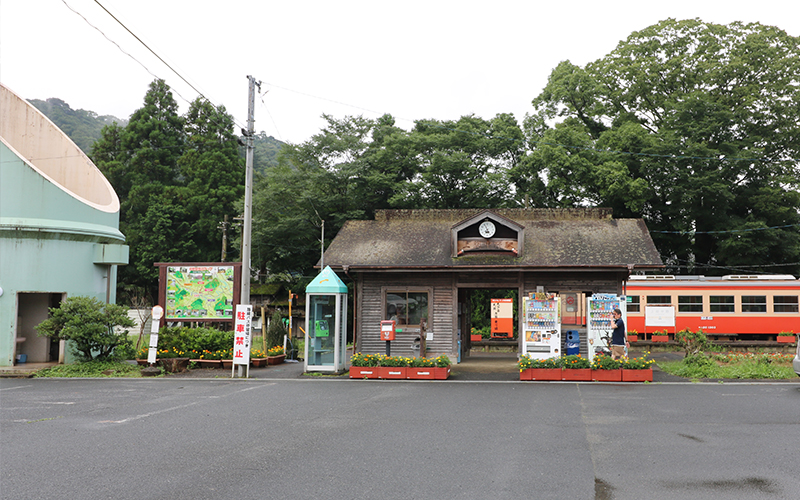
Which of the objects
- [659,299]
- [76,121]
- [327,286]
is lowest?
[659,299]

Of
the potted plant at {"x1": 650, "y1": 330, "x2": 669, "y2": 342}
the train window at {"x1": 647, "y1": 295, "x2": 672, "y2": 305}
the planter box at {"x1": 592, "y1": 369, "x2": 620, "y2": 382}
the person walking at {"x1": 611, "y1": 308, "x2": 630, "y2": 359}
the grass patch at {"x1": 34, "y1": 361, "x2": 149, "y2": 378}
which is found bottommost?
the grass patch at {"x1": 34, "y1": 361, "x2": 149, "y2": 378}

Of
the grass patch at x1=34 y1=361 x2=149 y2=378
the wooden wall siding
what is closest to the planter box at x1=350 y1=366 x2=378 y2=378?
the wooden wall siding

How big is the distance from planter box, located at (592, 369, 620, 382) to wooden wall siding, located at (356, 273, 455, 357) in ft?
16.6

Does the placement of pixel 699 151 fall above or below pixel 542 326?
above

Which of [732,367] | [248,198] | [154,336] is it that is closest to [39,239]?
[154,336]

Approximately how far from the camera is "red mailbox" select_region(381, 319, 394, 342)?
17047 mm

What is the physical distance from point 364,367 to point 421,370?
5.01ft

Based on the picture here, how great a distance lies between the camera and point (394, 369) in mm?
15328

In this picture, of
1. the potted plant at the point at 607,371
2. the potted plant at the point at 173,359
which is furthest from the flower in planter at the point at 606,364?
the potted plant at the point at 173,359

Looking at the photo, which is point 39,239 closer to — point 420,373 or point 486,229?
point 420,373

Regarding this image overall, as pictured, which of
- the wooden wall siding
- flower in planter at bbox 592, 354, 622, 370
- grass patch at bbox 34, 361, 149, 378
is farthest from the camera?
the wooden wall siding

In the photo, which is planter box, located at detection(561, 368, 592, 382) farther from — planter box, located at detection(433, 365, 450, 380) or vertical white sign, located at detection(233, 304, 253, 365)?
vertical white sign, located at detection(233, 304, 253, 365)

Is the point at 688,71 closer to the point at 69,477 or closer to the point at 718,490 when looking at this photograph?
the point at 718,490

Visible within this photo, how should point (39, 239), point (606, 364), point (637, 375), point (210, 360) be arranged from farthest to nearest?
1. point (210, 360)
2. point (39, 239)
3. point (606, 364)
4. point (637, 375)
